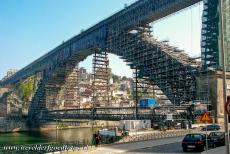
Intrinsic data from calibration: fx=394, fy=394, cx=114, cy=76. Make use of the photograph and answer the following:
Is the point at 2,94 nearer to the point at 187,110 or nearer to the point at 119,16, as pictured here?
the point at 119,16

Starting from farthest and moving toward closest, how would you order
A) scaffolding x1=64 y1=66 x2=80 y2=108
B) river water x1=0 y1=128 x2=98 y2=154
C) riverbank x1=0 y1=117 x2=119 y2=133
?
scaffolding x1=64 y1=66 x2=80 y2=108, riverbank x1=0 y1=117 x2=119 y2=133, river water x1=0 y1=128 x2=98 y2=154

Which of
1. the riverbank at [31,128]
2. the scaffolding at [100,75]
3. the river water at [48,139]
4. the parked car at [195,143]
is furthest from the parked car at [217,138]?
the riverbank at [31,128]

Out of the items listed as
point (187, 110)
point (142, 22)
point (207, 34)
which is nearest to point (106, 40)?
point (142, 22)

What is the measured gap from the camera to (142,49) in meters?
92.3

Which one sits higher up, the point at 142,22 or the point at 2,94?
the point at 142,22

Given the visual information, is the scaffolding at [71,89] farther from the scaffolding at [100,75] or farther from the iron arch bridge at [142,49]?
the scaffolding at [100,75]

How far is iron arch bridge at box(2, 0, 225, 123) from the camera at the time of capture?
79.6m

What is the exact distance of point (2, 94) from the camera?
172625mm

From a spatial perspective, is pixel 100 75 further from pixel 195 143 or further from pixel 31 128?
pixel 195 143

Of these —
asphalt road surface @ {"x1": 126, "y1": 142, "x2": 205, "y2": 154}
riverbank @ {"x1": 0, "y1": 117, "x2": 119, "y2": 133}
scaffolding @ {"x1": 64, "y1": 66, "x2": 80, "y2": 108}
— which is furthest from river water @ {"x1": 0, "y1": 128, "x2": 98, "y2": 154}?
scaffolding @ {"x1": 64, "y1": 66, "x2": 80, "y2": 108}

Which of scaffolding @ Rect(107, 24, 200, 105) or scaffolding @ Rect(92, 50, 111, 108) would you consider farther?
scaffolding @ Rect(92, 50, 111, 108)

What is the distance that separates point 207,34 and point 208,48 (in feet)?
9.28

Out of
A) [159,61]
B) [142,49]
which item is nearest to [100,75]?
[142,49]

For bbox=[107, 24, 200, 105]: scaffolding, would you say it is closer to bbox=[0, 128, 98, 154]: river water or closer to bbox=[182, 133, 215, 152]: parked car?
bbox=[0, 128, 98, 154]: river water
